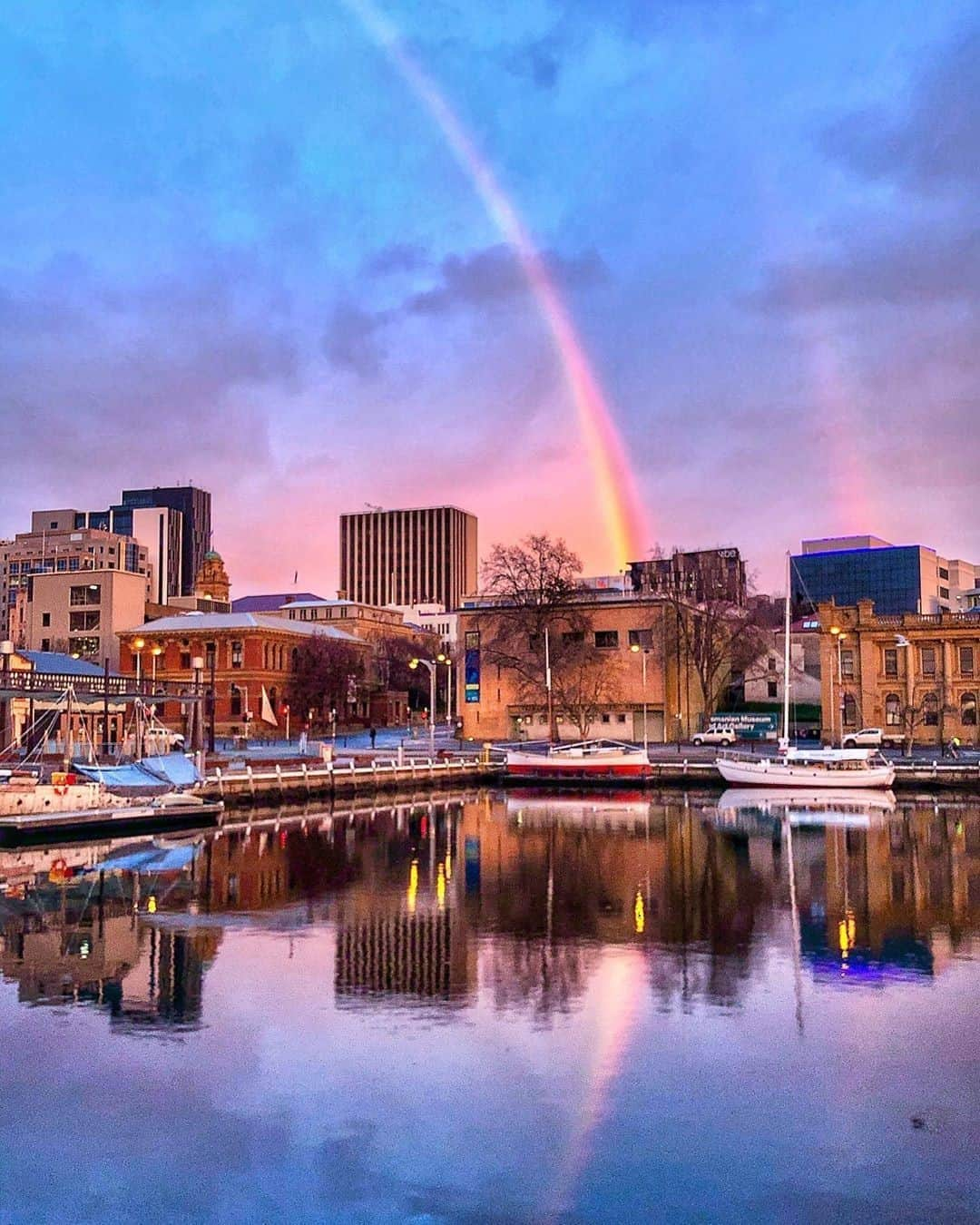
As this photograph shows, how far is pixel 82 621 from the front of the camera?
13412 centimetres

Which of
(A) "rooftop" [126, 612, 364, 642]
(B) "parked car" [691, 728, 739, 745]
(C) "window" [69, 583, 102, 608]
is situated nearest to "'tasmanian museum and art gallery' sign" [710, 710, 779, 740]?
(B) "parked car" [691, 728, 739, 745]

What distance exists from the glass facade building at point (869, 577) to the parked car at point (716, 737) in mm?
75436

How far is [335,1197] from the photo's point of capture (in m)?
11.7

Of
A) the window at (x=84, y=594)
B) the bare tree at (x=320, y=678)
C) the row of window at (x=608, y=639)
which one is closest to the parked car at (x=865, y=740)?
the row of window at (x=608, y=639)

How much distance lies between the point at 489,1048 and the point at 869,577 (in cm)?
16584

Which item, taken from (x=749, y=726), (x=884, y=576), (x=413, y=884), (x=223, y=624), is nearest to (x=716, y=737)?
(x=749, y=726)

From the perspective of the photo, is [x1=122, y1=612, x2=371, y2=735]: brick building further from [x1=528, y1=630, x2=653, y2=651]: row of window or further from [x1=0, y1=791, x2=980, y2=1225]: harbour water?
[x1=0, y1=791, x2=980, y2=1225]: harbour water

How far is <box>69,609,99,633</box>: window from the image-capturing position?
133375 mm

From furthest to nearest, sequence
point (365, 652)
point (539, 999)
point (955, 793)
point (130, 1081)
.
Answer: point (365, 652), point (955, 793), point (539, 999), point (130, 1081)

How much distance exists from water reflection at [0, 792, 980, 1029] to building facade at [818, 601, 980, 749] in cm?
4102

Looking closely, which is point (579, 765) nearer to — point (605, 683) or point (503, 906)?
point (605, 683)

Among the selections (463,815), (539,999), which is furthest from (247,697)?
(539,999)

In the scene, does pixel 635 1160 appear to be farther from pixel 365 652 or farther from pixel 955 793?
pixel 365 652

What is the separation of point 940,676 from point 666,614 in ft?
67.2
